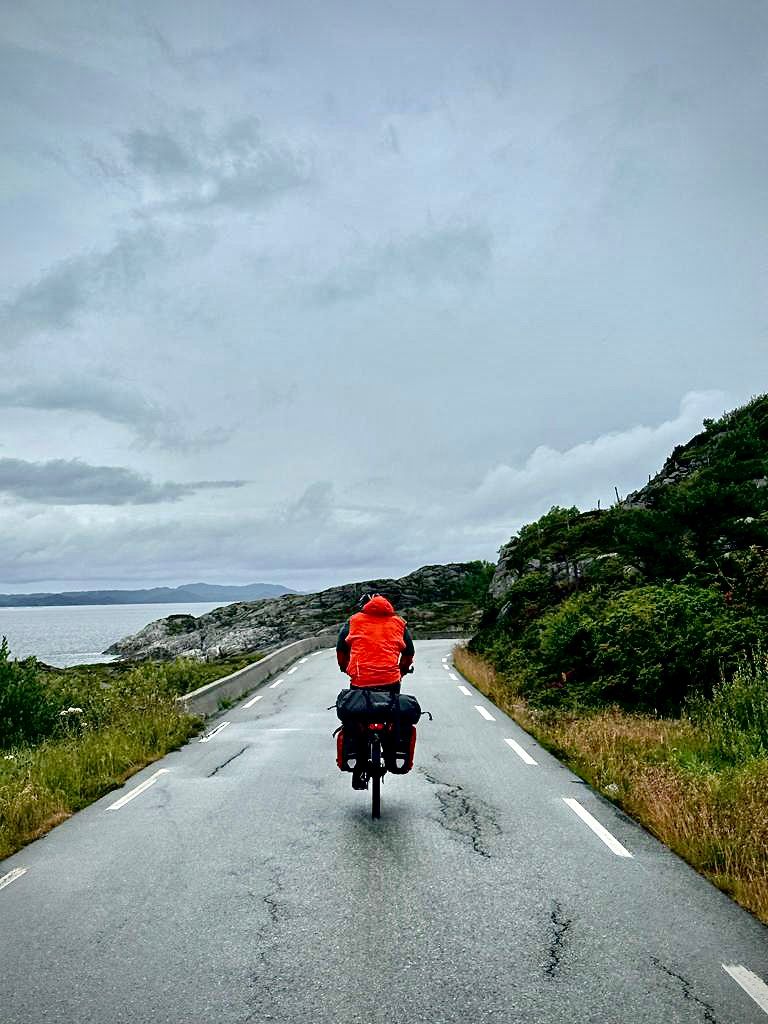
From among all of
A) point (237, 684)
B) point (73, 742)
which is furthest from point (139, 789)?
point (237, 684)

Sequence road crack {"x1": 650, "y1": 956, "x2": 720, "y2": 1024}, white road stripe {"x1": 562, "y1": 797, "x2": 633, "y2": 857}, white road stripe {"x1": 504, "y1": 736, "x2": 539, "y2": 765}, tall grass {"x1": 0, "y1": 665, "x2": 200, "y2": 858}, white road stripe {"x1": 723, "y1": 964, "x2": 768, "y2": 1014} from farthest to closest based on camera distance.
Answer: white road stripe {"x1": 504, "y1": 736, "x2": 539, "y2": 765}, tall grass {"x1": 0, "y1": 665, "x2": 200, "y2": 858}, white road stripe {"x1": 562, "y1": 797, "x2": 633, "y2": 857}, white road stripe {"x1": 723, "y1": 964, "x2": 768, "y2": 1014}, road crack {"x1": 650, "y1": 956, "x2": 720, "y2": 1024}

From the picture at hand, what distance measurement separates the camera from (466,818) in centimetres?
805

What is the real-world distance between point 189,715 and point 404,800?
24.5 ft

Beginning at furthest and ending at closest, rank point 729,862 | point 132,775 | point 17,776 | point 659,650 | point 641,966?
1. point 659,650
2. point 132,775
3. point 17,776
4. point 729,862
5. point 641,966

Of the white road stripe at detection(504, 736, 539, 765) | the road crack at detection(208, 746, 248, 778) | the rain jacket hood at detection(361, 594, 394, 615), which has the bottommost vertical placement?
the white road stripe at detection(504, 736, 539, 765)

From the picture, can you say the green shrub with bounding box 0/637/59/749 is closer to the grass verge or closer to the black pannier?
the grass verge

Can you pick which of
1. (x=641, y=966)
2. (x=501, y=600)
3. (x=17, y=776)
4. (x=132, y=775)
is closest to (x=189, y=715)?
(x=132, y=775)

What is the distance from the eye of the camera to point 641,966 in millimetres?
4570

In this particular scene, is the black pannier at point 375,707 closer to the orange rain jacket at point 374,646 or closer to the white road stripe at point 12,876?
the orange rain jacket at point 374,646

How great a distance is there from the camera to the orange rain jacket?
8086mm

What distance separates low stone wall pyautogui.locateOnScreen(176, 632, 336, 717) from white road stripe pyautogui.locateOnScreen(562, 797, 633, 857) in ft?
29.3

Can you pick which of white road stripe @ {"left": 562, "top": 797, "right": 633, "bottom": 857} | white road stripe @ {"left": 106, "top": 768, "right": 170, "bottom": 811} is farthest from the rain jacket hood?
white road stripe @ {"left": 106, "top": 768, "right": 170, "bottom": 811}

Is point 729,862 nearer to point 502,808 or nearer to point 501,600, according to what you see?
point 502,808

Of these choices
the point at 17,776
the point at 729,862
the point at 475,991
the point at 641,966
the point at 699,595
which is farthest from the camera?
the point at 699,595
